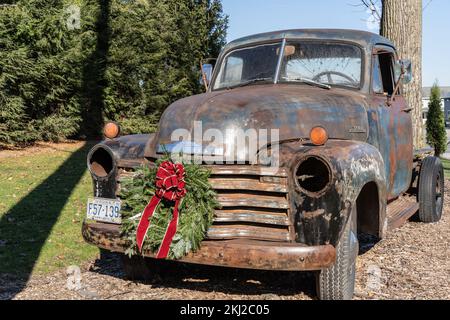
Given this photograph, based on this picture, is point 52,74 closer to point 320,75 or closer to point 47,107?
point 47,107

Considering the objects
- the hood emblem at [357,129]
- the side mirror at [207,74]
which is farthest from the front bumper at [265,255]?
the side mirror at [207,74]

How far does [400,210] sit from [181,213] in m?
2.84

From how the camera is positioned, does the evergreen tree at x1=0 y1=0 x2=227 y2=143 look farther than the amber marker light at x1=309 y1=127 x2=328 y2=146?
Yes

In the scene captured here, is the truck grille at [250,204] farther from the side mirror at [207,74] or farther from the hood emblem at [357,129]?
the side mirror at [207,74]

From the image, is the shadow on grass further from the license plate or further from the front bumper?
the front bumper

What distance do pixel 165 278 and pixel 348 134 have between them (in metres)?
1.95

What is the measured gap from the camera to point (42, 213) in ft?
23.6

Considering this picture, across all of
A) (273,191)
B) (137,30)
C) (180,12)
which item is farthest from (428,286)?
(180,12)

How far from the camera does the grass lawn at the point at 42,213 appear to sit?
5418mm

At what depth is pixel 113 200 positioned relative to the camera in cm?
422

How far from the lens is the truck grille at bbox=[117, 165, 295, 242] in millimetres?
3672

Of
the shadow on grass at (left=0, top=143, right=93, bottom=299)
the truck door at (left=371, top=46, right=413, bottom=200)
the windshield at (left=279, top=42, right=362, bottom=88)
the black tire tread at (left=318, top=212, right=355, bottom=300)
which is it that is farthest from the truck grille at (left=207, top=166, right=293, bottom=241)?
the shadow on grass at (left=0, top=143, right=93, bottom=299)

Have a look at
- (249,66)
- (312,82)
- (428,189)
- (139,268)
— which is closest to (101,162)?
(139,268)

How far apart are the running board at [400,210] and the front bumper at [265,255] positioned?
163 cm
